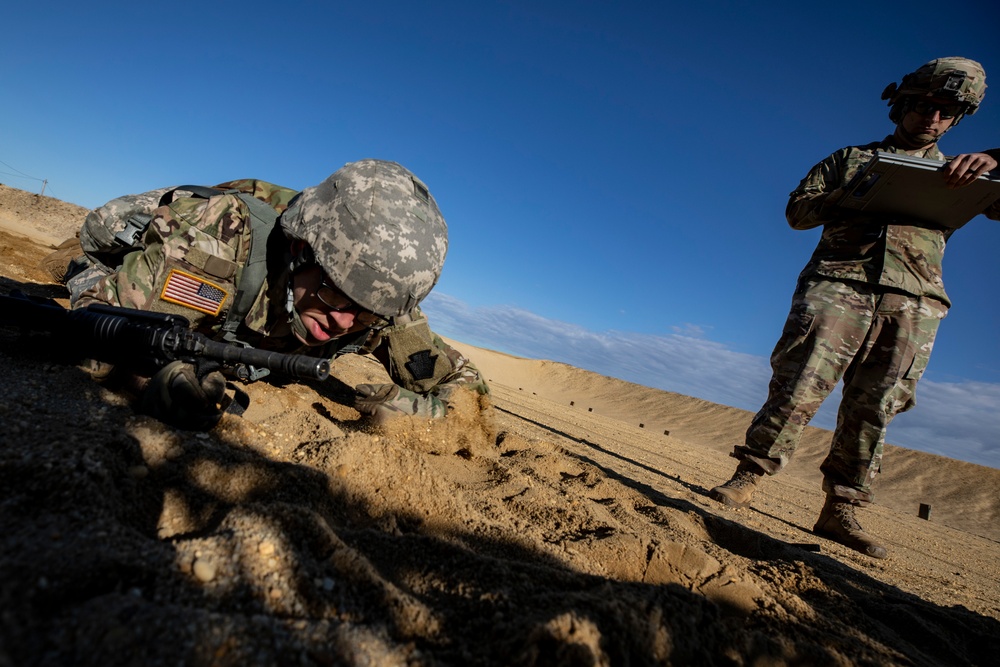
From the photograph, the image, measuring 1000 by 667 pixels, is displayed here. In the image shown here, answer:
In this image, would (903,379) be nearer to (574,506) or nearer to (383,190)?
(574,506)

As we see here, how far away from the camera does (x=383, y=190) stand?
8.48ft

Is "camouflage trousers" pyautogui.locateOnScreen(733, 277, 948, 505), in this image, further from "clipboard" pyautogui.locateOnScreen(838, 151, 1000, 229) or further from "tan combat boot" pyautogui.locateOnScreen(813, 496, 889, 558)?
"clipboard" pyautogui.locateOnScreen(838, 151, 1000, 229)

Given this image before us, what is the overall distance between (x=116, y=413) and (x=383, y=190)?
1.58 meters

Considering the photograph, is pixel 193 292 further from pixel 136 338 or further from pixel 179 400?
pixel 179 400

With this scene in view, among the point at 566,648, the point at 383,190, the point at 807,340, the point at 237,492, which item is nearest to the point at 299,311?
the point at 383,190

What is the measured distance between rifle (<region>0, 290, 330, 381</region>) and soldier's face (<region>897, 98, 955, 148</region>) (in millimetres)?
4002

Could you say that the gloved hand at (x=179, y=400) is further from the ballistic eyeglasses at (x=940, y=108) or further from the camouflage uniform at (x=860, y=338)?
the ballistic eyeglasses at (x=940, y=108)

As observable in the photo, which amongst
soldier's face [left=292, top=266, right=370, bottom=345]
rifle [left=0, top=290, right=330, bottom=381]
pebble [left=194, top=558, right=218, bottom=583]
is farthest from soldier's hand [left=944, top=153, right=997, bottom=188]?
pebble [left=194, top=558, right=218, bottom=583]

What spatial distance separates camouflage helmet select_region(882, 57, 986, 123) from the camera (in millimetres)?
2920

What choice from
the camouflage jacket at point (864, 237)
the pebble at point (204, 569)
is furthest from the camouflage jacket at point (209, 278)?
the camouflage jacket at point (864, 237)

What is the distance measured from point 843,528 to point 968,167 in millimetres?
2307

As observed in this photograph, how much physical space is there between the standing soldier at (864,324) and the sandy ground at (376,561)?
56cm

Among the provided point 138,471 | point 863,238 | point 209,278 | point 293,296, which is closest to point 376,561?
point 138,471

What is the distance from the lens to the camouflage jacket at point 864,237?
3078 mm
